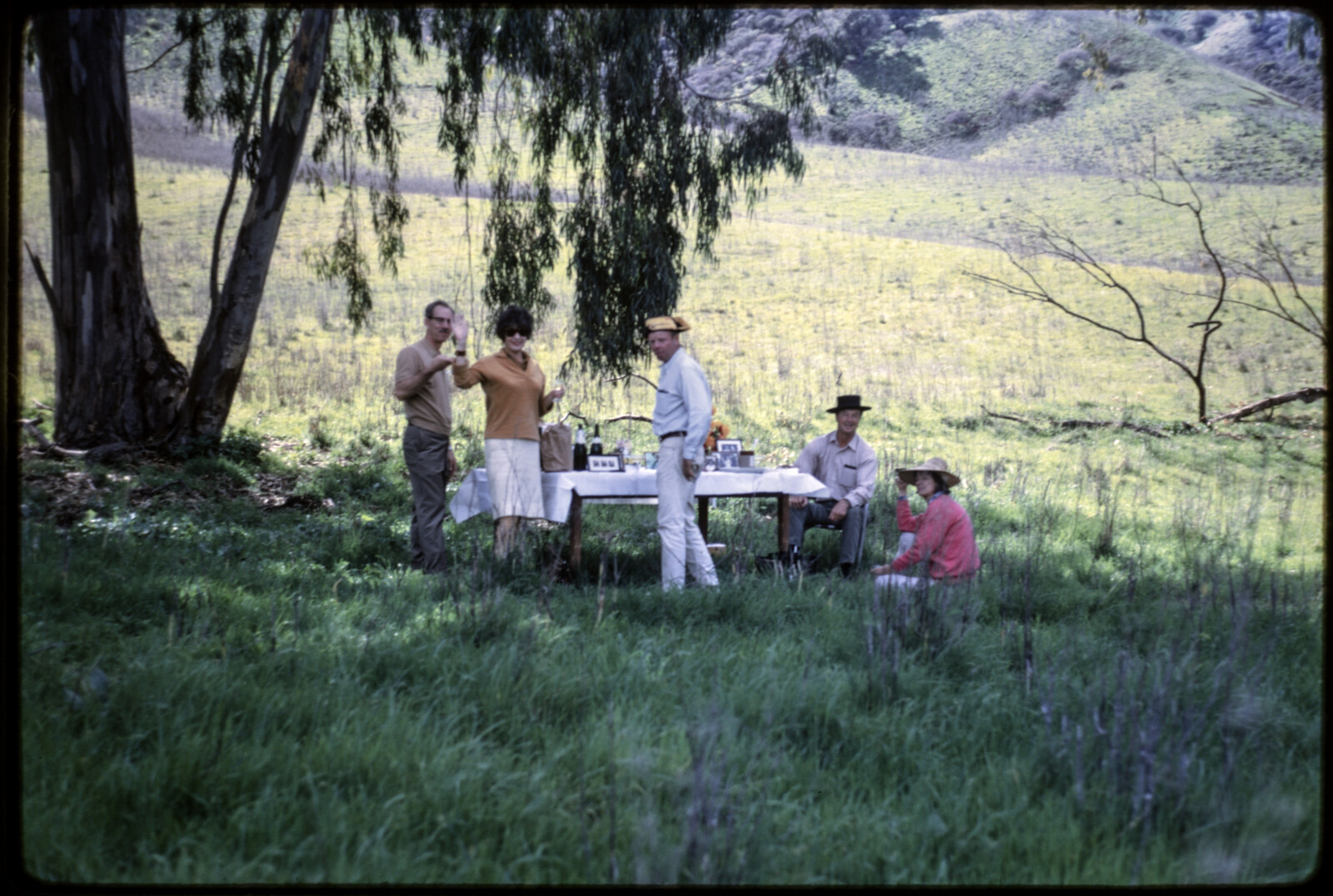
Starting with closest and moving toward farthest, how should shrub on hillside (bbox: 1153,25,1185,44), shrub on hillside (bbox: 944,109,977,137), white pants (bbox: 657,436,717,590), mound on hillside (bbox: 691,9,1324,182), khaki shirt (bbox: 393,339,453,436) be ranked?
white pants (bbox: 657,436,717,590) < khaki shirt (bbox: 393,339,453,436) < mound on hillside (bbox: 691,9,1324,182) < shrub on hillside (bbox: 944,109,977,137) < shrub on hillside (bbox: 1153,25,1185,44)

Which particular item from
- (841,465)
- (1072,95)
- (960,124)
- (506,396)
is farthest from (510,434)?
(1072,95)

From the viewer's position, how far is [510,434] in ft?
20.2

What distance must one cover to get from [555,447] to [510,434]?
39 centimetres

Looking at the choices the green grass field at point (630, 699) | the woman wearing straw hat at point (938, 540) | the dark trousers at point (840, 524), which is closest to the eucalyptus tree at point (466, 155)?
the green grass field at point (630, 699)

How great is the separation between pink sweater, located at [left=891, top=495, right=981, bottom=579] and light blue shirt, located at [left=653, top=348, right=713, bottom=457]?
4.88 ft

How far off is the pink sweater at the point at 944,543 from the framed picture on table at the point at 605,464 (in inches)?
84.0

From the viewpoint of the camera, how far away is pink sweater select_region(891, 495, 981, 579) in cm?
549

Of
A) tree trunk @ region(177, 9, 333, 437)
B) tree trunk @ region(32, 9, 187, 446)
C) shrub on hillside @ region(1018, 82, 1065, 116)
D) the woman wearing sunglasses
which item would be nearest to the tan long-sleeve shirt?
the woman wearing sunglasses

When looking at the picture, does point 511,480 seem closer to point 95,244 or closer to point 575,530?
point 575,530

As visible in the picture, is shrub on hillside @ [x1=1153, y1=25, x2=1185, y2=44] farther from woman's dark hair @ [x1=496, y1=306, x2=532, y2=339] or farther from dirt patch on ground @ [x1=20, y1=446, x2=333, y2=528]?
woman's dark hair @ [x1=496, y1=306, x2=532, y2=339]

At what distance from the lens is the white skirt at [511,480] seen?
6.15m

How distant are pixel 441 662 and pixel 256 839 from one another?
134 cm

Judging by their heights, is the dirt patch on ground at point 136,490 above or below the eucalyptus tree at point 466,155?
below

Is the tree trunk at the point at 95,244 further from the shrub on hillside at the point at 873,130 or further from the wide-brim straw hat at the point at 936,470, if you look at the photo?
the shrub on hillside at the point at 873,130
